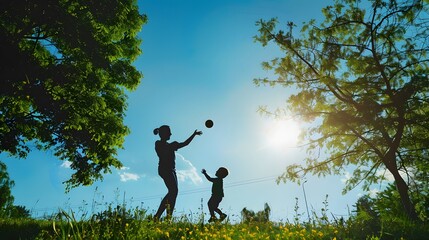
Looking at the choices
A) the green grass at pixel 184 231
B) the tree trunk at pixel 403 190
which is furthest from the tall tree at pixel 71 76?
the tree trunk at pixel 403 190

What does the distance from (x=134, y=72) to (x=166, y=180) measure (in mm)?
8458

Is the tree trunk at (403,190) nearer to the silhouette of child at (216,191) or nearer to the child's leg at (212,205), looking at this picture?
the silhouette of child at (216,191)

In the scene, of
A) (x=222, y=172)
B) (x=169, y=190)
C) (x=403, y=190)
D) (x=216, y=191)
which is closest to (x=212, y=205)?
(x=216, y=191)

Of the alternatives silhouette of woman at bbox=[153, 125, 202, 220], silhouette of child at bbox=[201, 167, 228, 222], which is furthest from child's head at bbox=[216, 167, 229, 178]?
silhouette of woman at bbox=[153, 125, 202, 220]

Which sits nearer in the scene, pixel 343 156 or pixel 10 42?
pixel 10 42

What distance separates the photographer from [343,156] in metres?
14.2

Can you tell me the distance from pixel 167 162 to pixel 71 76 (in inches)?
253

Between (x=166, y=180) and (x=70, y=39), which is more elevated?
(x=70, y=39)

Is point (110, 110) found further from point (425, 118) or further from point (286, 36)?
point (425, 118)

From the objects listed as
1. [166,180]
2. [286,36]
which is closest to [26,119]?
[166,180]

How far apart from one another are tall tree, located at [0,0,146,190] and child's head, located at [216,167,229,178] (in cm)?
586

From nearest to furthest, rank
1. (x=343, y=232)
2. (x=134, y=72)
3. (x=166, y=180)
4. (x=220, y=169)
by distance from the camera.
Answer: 1. (x=343, y=232)
2. (x=166, y=180)
3. (x=220, y=169)
4. (x=134, y=72)

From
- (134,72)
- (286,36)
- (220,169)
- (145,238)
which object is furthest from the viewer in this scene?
(134,72)

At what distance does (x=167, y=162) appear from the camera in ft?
27.2
